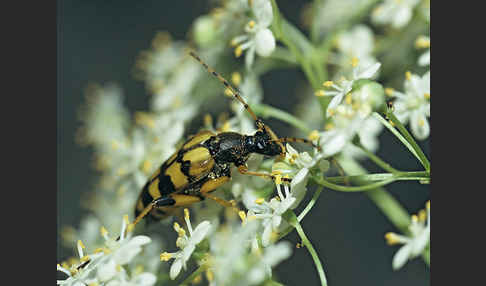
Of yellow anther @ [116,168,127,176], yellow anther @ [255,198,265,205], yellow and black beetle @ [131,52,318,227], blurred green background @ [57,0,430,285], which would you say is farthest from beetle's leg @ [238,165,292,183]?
yellow anther @ [116,168,127,176]

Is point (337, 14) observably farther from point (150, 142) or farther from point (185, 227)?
point (185, 227)

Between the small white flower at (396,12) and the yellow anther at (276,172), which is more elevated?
the small white flower at (396,12)

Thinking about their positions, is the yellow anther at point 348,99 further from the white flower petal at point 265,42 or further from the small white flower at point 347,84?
the white flower petal at point 265,42

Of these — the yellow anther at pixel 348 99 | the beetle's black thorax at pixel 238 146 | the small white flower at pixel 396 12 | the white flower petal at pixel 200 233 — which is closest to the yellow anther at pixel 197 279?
the white flower petal at pixel 200 233

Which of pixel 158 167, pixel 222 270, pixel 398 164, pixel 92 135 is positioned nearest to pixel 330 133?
pixel 398 164

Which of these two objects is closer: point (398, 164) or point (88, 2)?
point (398, 164)

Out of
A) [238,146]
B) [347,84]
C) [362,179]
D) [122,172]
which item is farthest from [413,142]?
[122,172]

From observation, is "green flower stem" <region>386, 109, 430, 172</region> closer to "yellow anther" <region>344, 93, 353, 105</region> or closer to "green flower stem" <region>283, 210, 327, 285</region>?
"yellow anther" <region>344, 93, 353, 105</region>
